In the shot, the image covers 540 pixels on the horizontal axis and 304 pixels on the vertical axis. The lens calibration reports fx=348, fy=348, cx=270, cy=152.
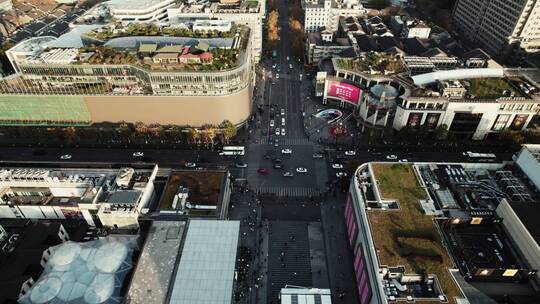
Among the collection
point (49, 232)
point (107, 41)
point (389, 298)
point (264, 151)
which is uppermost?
point (107, 41)

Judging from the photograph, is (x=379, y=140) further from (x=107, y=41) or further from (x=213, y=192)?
(x=107, y=41)

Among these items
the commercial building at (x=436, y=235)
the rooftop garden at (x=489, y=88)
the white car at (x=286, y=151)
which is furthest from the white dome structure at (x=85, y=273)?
the rooftop garden at (x=489, y=88)

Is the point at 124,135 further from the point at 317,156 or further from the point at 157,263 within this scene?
the point at 317,156

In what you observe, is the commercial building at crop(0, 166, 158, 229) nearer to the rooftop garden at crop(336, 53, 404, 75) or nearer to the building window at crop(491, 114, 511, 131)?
the rooftop garden at crop(336, 53, 404, 75)

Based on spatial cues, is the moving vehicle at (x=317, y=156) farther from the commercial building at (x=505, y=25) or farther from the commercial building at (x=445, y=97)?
the commercial building at (x=505, y=25)

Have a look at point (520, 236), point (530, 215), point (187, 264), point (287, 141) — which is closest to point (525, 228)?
point (520, 236)

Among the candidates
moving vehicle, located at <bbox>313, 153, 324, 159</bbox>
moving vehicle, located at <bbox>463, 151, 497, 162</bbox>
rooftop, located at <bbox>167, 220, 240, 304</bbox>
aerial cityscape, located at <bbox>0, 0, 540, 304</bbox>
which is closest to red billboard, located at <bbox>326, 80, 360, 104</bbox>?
aerial cityscape, located at <bbox>0, 0, 540, 304</bbox>

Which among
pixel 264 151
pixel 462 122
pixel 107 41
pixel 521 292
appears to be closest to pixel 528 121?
pixel 462 122
